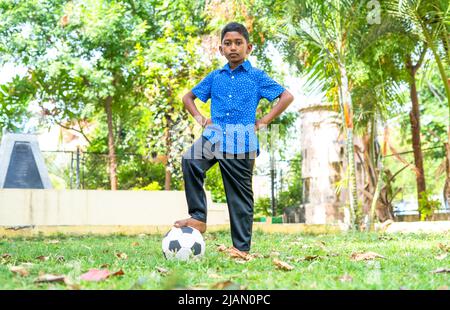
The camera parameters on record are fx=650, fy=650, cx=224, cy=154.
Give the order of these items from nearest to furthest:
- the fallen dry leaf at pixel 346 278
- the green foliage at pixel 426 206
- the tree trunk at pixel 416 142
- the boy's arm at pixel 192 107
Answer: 1. the fallen dry leaf at pixel 346 278
2. the boy's arm at pixel 192 107
3. the green foliage at pixel 426 206
4. the tree trunk at pixel 416 142

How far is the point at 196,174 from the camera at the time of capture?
14.9 feet

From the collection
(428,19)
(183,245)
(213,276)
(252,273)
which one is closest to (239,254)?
(183,245)

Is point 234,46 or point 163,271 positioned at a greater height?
point 234,46

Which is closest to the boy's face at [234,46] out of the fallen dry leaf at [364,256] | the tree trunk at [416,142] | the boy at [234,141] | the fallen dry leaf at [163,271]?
the boy at [234,141]

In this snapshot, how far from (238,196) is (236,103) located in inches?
26.5

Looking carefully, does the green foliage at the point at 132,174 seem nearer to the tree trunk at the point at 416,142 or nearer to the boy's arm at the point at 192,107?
the tree trunk at the point at 416,142

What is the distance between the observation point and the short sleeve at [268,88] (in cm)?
484

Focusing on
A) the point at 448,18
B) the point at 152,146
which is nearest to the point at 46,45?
the point at 152,146

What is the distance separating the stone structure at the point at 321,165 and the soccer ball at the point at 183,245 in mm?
10721

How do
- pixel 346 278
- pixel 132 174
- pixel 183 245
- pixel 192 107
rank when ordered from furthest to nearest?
pixel 132 174 → pixel 192 107 → pixel 183 245 → pixel 346 278

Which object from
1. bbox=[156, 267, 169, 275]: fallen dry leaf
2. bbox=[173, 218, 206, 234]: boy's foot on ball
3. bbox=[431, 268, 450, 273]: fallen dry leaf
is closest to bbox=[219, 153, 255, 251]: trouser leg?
bbox=[173, 218, 206, 234]: boy's foot on ball

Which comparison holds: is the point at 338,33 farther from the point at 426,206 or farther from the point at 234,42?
the point at 234,42

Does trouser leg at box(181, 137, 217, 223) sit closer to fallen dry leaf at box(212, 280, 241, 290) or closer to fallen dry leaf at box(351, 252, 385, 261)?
fallen dry leaf at box(351, 252, 385, 261)

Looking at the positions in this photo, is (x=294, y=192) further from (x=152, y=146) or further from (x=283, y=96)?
(x=283, y=96)
